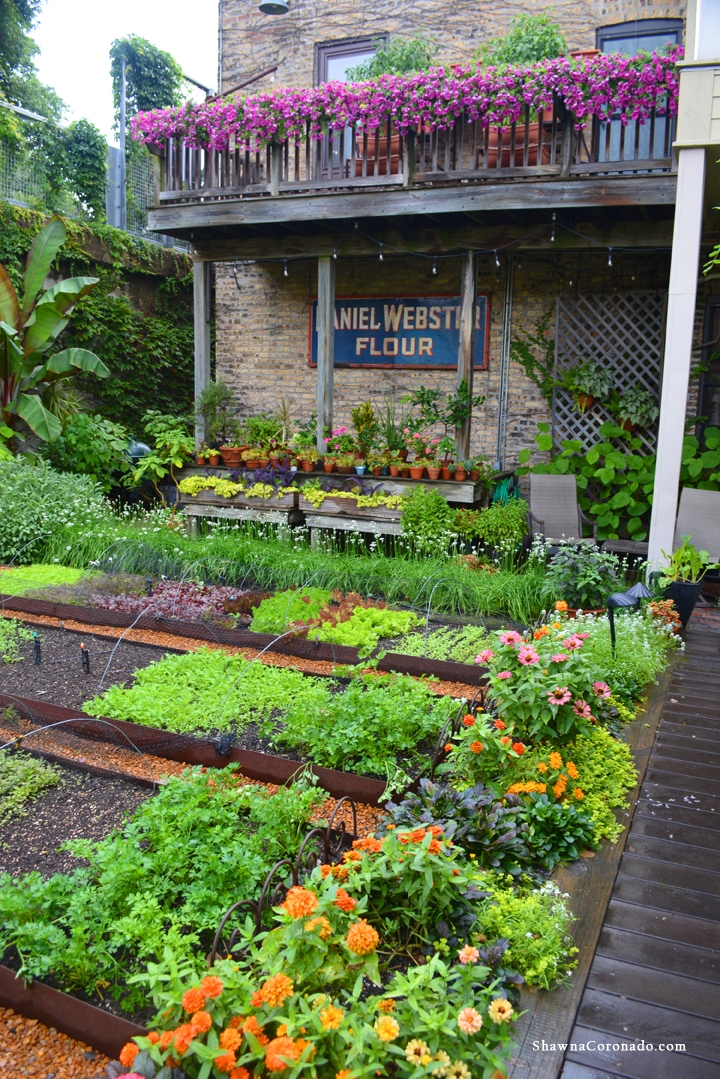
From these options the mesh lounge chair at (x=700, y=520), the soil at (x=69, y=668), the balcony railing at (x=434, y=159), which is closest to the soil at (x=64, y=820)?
the soil at (x=69, y=668)

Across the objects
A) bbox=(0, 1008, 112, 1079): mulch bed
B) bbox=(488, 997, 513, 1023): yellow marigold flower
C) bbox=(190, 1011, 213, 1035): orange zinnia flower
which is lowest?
bbox=(0, 1008, 112, 1079): mulch bed

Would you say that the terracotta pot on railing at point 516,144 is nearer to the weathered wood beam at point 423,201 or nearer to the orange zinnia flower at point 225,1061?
the weathered wood beam at point 423,201

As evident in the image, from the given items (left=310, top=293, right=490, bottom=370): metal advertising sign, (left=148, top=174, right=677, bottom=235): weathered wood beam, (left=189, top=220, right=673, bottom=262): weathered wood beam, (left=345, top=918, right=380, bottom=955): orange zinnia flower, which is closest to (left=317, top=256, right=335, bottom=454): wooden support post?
(left=189, top=220, right=673, bottom=262): weathered wood beam

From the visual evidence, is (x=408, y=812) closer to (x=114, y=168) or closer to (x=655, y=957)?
(x=655, y=957)

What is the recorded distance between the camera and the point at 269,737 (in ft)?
13.2

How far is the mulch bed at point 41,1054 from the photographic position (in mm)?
2109

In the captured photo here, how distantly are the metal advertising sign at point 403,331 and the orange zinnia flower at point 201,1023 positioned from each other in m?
8.91

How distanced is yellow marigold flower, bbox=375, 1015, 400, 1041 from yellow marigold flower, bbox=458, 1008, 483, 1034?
0.15m

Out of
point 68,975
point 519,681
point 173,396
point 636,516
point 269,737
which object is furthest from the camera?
point 173,396

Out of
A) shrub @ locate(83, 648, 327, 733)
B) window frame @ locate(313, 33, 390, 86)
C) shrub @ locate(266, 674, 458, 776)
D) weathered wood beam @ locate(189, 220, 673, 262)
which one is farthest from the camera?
window frame @ locate(313, 33, 390, 86)

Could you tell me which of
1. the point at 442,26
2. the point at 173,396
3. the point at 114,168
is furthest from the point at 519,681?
the point at 114,168

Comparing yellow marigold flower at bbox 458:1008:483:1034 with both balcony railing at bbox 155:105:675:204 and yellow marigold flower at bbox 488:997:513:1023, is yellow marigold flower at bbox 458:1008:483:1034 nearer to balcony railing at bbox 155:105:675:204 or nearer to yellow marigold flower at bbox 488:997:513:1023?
yellow marigold flower at bbox 488:997:513:1023

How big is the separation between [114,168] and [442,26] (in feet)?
26.3

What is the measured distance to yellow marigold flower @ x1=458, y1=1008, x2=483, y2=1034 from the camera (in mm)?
1831
